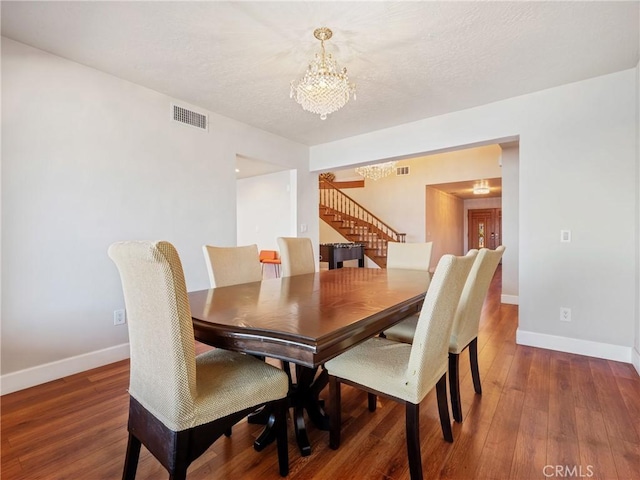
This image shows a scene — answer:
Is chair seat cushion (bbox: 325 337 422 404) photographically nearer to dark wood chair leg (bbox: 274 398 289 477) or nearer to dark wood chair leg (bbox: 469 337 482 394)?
dark wood chair leg (bbox: 274 398 289 477)

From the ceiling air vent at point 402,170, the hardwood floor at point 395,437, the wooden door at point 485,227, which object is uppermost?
the ceiling air vent at point 402,170

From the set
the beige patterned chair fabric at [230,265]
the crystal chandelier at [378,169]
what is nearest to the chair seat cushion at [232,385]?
the beige patterned chair fabric at [230,265]

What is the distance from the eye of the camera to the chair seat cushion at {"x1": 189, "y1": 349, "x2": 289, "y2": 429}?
1083mm

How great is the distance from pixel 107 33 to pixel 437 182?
6.72 metres

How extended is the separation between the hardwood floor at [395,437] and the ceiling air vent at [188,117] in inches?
93.6

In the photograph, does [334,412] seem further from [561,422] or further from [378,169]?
[378,169]

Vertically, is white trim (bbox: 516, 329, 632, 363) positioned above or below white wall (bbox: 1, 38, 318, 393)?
below

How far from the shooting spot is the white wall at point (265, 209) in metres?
5.16

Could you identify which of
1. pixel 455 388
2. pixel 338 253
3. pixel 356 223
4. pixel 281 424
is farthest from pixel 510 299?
pixel 281 424

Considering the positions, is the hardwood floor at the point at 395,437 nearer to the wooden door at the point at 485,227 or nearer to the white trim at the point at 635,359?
the white trim at the point at 635,359

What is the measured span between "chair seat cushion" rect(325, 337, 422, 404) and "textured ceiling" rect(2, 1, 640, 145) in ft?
6.23

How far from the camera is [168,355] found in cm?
101

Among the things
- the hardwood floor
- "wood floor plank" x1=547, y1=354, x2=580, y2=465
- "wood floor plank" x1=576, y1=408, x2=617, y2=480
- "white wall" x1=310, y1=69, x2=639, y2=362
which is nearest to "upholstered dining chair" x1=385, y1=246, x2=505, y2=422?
the hardwood floor

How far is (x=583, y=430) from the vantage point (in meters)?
1.63
